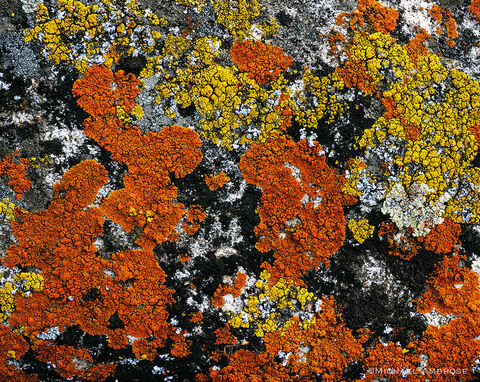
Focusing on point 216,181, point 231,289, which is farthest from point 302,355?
point 216,181

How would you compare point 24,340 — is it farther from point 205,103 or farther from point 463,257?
point 463,257

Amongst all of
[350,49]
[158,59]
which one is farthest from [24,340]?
[350,49]

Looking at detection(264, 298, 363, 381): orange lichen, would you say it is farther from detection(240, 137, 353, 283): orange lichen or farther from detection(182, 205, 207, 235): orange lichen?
detection(182, 205, 207, 235): orange lichen

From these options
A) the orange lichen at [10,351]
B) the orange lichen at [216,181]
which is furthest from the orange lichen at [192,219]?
the orange lichen at [10,351]

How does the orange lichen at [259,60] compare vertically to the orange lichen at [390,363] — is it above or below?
above

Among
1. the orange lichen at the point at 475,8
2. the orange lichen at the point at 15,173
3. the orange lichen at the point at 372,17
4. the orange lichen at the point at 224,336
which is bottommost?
the orange lichen at the point at 224,336

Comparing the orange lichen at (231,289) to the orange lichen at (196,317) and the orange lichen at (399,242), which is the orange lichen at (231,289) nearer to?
the orange lichen at (196,317)
